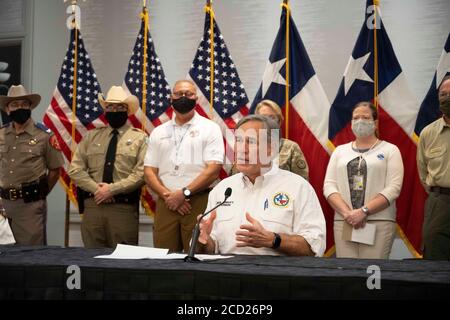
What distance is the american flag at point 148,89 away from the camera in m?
5.10

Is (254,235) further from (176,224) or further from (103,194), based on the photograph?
(103,194)

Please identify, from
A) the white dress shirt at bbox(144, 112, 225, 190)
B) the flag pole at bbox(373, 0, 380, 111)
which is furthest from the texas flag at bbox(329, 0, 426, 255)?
the white dress shirt at bbox(144, 112, 225, 190)

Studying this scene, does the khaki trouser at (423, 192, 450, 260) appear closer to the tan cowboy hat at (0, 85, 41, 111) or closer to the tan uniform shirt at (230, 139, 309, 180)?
the tan uniform shirt at (230, 139, 309, 180)

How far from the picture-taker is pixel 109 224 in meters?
4.62

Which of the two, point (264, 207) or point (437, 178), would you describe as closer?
point (264, 207)

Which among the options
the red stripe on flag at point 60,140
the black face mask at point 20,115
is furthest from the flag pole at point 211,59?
the black face mask at point 20,115

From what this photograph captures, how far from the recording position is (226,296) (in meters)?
1.65

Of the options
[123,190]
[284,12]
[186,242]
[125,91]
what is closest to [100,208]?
[123,190]

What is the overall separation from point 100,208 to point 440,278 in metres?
3.44

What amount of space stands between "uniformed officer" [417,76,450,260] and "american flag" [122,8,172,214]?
2.23 metres

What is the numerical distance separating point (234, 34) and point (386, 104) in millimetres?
1716

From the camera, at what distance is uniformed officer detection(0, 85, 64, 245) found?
188 inches

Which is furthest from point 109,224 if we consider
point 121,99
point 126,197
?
point 121,99

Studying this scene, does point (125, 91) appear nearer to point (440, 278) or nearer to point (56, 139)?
point (56, 139)
